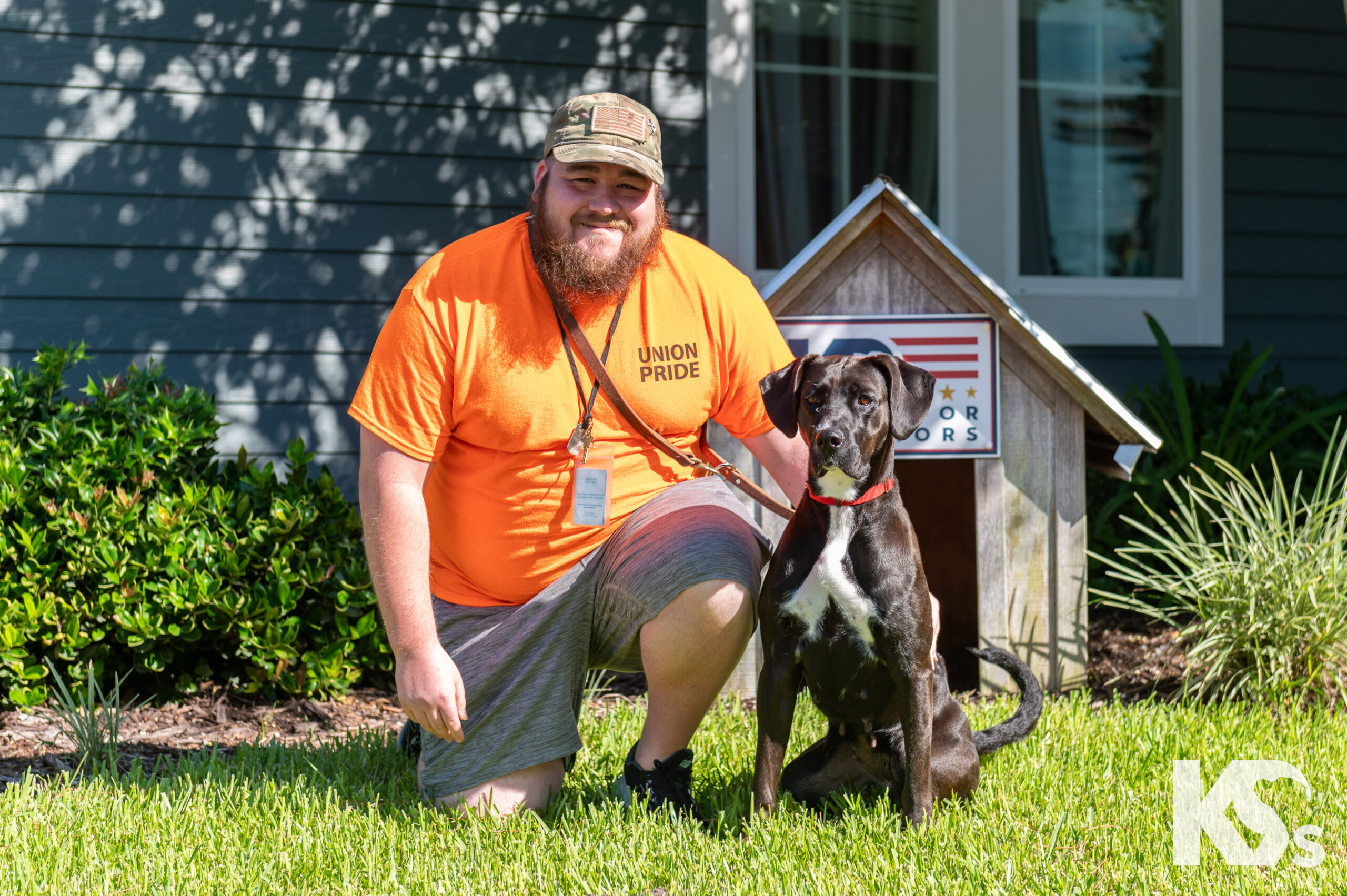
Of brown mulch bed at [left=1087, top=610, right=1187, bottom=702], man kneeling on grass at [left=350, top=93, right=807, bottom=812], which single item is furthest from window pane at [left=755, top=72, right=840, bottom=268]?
man kneeling on grass at [left=350, top=93, right=807, bottom=812]

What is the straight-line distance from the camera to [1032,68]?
5.95 meters

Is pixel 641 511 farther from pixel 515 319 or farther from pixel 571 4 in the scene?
pixel 571 4

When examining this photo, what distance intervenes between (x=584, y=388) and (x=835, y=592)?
832mm

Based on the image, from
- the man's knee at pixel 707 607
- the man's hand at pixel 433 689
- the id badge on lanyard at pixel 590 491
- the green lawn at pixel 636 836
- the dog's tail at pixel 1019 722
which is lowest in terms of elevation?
the green lawn at pixel 636 836

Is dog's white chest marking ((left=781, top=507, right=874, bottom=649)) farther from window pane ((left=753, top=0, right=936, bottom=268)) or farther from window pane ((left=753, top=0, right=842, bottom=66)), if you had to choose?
window pane ((left=753, top=0, right=842, bottom=66))

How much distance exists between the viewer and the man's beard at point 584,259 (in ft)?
Answer: 9.17

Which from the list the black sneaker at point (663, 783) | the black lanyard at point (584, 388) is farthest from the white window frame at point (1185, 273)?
the black sneaker at point (663, 783)

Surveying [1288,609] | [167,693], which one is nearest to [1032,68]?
[1288,609]

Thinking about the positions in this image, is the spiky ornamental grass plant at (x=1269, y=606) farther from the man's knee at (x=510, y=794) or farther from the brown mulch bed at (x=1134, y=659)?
the man's knee at (x=510, y=794)

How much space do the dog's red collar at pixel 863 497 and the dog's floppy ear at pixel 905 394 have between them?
110mm

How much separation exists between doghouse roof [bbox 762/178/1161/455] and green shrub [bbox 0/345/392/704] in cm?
180

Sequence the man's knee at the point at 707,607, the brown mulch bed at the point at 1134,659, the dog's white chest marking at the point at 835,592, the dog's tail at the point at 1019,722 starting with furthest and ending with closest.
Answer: the brown mulch bed at the point at 1134,659 < the dog's tail at the point at 1019,722 < the man's knee at the point at 707,607 < the dog's white chest marking at the point at 835,592

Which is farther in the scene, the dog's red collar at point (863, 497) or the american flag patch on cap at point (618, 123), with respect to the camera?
the american flag patch on cap at point (618, 123)

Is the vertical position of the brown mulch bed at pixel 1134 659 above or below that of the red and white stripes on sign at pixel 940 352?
below
